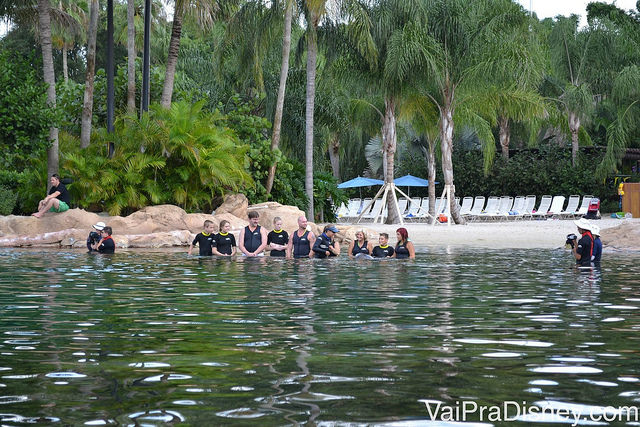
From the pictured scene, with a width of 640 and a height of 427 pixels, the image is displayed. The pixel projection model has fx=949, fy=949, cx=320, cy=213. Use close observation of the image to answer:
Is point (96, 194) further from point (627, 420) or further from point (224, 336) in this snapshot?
point (627, 420)

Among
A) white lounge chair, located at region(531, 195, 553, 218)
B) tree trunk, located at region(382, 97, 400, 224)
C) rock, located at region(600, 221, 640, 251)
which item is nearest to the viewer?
rock, located at region(600, 221, 640, 251)

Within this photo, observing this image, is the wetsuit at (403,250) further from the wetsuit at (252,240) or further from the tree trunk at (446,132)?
the tree trunk at (446,132)

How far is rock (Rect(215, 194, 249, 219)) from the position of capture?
1061 inches

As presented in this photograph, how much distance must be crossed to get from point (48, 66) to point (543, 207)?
22.1 meters

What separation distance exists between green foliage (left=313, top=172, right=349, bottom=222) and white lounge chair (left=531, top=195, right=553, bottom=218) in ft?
30.5

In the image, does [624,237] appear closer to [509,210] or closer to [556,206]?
[556,206]

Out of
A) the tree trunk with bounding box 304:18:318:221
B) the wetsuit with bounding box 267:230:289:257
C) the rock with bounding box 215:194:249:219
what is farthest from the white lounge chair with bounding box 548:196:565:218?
the wetsuit with bounding box 267:230:289:257

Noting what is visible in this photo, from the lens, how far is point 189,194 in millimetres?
26609

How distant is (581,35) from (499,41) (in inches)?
569

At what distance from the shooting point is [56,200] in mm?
24188

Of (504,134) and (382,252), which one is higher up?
(504,134)

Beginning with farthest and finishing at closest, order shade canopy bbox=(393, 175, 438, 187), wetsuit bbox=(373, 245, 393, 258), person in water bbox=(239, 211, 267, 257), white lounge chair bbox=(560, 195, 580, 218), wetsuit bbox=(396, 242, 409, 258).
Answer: shade canopy bbox=(393, 175, 438, 187) → white lounge chair bbox=(560, 195, 580, 218) → person in water bbox=(239, 211, 267, 257) → wetsuit bbox=(373, 245, 393, 258) → wetsuit bbox=(396, 242, 409, 258)

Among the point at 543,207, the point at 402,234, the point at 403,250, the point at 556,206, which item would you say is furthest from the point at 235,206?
the point at 556,206

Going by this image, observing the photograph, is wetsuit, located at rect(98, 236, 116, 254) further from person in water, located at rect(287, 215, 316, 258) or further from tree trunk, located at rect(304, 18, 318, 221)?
tree trunk, located at rect(304, 18, 318, 221)
